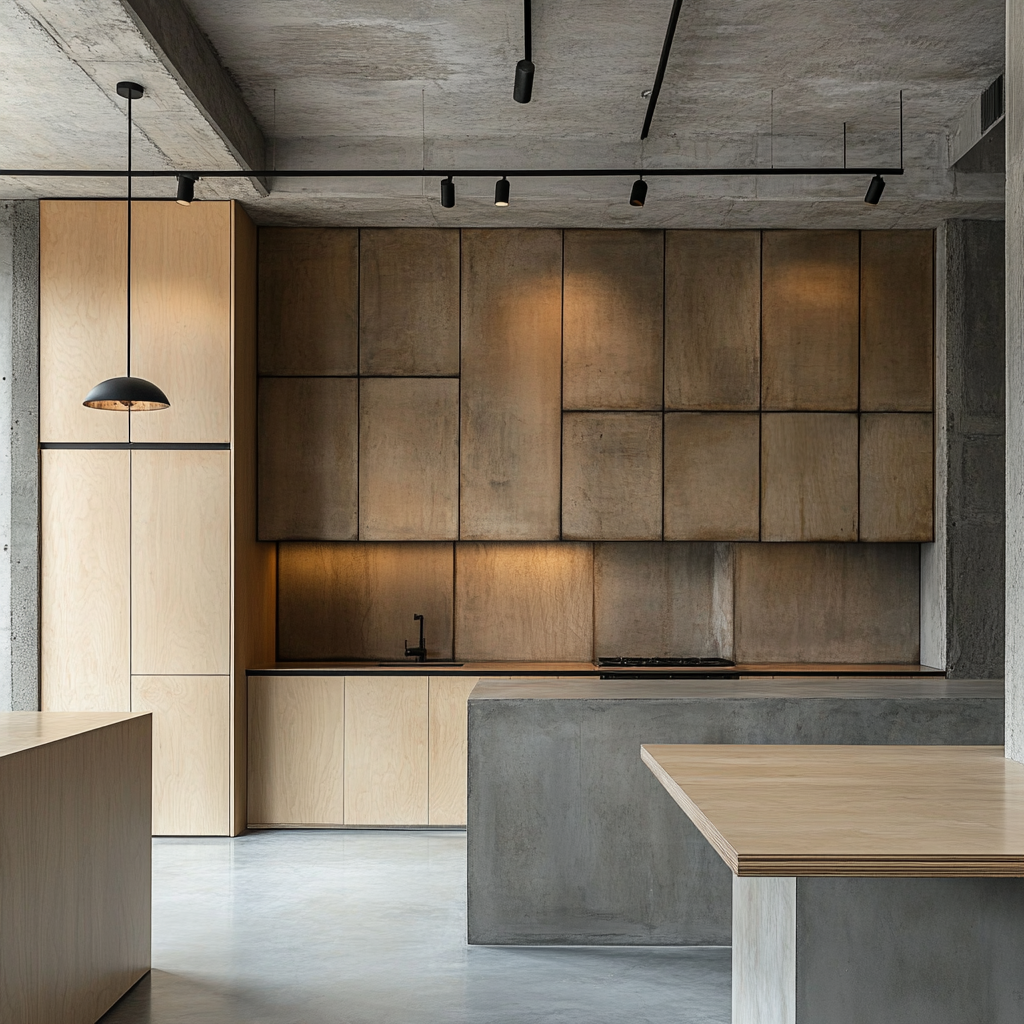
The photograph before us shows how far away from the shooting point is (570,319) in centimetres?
643

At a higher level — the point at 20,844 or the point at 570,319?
the point at 570,319

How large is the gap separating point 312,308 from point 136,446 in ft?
4.36

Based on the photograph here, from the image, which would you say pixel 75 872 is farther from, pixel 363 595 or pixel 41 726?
pixel 363 595

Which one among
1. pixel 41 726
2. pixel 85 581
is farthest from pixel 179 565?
pixel 41 726

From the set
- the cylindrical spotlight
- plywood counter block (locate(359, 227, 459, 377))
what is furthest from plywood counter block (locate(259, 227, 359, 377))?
the cylindrical spotlight

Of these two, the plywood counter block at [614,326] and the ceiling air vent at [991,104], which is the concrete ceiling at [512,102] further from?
the plywood counter block at [614,326]

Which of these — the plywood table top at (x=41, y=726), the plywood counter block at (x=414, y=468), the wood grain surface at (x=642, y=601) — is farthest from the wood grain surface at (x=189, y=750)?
the wood grain surface at (x=642, y=601)

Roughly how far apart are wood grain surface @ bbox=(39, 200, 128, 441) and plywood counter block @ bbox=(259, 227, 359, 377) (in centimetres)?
87

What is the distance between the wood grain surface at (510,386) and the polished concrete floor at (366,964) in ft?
6.83

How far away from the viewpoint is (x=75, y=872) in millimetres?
3320

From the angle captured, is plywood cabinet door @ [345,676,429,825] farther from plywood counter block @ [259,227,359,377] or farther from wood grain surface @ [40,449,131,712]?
plywood counter block @ [259,227,359,377]

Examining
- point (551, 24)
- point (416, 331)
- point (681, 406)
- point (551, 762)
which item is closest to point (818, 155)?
point (681, 406)

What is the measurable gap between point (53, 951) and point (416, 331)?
4.12 m

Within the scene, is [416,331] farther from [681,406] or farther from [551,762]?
[551,762]
